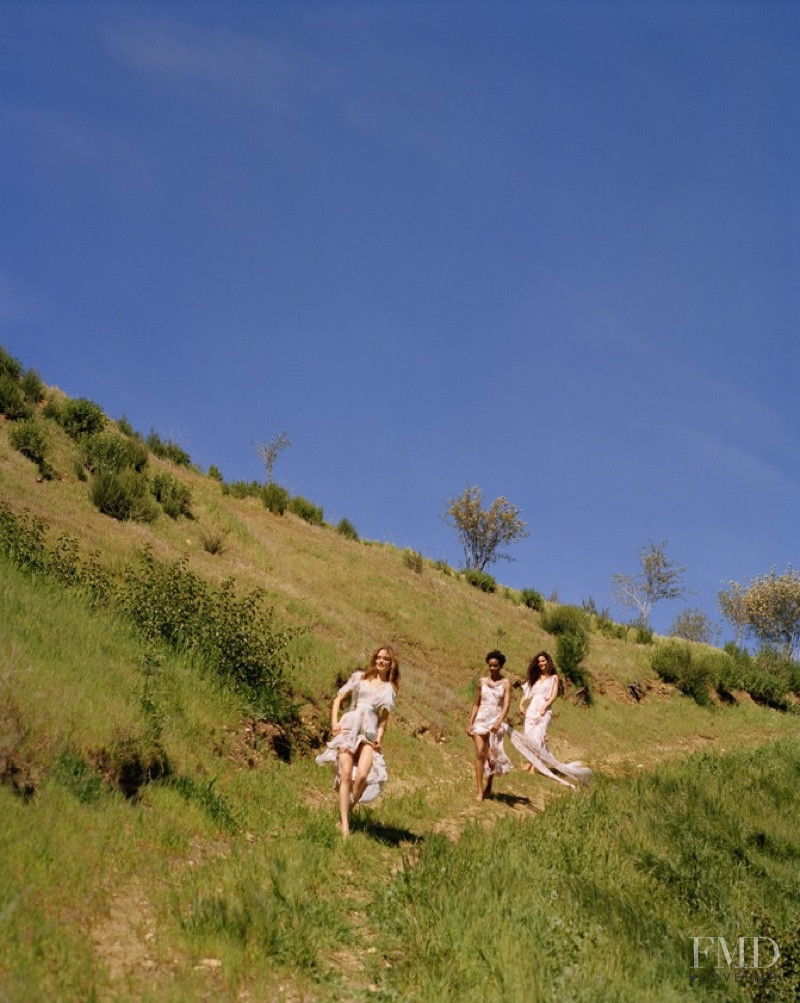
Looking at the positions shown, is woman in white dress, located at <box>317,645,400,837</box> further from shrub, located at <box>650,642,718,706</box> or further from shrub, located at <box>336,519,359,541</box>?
Answer: shrub, located at <box>336,519,359,541</box>

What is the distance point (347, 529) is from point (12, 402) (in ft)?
53.0

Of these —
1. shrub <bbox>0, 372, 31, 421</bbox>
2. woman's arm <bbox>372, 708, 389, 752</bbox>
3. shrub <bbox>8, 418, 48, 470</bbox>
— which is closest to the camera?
woman's arm <bbox>372, 708, 389, 752</bbox>

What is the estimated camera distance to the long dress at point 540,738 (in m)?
12.3

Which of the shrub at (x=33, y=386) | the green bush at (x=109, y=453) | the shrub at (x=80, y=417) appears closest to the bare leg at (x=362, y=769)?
the green bush at (x=109, y=453)

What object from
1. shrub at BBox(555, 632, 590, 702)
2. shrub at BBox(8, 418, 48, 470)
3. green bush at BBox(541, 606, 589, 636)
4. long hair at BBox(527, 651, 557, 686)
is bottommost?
long hair at BBox(527, 651, 557, 686)

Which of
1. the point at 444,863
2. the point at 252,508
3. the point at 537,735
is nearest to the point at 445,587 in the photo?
the point at 252,508

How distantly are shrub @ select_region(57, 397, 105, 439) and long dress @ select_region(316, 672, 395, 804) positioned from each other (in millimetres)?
15085

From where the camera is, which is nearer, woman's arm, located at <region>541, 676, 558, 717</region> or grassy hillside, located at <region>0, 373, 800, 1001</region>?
grassy hillside, located at <region>0, 373, 800, 1001</region>

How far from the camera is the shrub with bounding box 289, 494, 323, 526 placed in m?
31.3

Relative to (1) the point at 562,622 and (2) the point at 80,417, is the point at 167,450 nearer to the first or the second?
(2) the point at 80,417

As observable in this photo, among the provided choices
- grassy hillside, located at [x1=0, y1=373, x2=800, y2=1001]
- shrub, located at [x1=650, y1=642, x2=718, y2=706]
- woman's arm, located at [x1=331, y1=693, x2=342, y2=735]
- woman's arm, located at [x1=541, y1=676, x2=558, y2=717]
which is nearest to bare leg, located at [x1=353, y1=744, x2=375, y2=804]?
woman's arm, located at [x1=331, y1=693, x2=342, y2=735]

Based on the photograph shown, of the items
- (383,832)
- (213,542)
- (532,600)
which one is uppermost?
(532,600)

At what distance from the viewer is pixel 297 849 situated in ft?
21.5

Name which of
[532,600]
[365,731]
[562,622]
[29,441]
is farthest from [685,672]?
[29,441]
